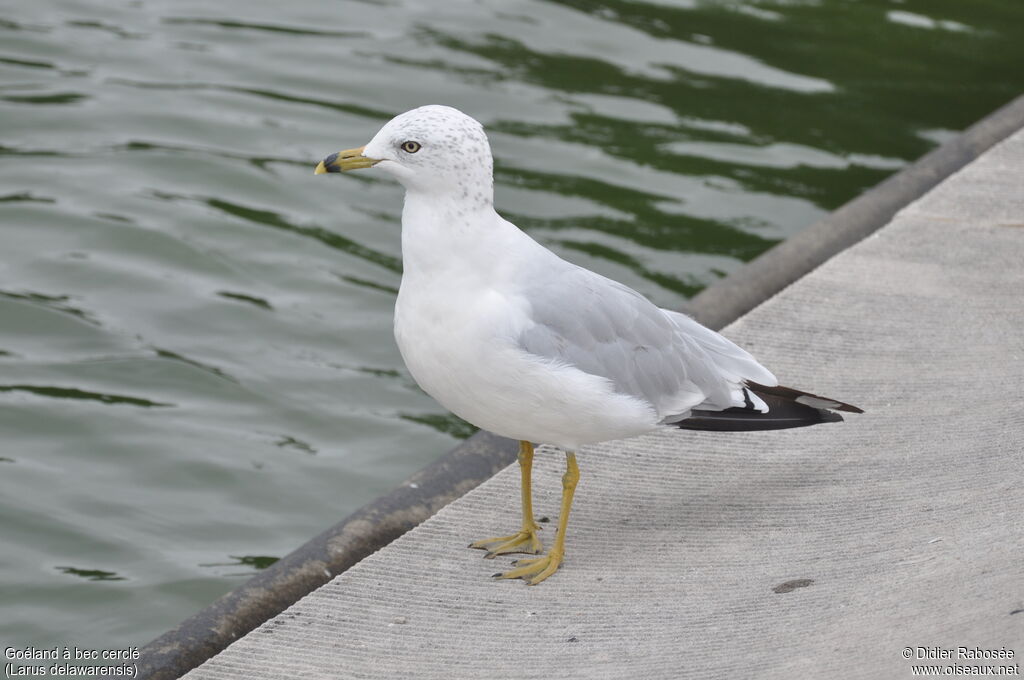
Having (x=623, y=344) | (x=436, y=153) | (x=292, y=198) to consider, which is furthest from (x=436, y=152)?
(x=292, y=198)

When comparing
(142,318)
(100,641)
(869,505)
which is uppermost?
(869,505)

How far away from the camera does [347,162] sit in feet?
11.0

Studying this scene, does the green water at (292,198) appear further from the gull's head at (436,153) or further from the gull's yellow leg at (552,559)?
the gull's head at (436,153)

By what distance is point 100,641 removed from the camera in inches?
174

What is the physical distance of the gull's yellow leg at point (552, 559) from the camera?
134 inches

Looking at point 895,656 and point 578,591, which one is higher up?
point 895,656

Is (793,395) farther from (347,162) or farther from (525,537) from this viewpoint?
(347,162)

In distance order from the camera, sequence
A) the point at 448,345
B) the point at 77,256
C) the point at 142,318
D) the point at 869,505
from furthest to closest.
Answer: the point at 77,256
the point at 142,318
the point at 869,505
the point at 448,345

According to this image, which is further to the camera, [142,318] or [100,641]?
[142,318]

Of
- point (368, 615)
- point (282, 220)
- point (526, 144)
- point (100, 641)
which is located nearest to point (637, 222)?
point (526, 144)

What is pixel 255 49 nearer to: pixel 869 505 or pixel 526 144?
pixel 526 144

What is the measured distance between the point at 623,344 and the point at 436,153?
654 mm

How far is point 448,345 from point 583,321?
1.18 ft

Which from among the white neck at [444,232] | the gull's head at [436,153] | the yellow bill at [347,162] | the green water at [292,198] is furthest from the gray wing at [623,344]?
the green water at [292,198]
